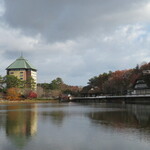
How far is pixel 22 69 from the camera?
439 ft

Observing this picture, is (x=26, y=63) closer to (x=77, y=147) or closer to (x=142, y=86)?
(x=142, y=86)

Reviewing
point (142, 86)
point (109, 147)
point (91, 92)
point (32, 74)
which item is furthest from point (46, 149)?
point (32, 74)

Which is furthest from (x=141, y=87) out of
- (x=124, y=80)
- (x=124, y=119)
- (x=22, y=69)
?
(x=22, y=69)

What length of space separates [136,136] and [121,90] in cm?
6559

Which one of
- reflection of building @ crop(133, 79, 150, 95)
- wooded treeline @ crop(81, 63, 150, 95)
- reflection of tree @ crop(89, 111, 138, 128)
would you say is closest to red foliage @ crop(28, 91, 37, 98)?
wooded treeline @ crop(81, 63, 150, 95)

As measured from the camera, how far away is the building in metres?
133

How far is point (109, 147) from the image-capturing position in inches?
469

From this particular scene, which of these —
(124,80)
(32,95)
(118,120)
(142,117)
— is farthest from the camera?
(32,95)

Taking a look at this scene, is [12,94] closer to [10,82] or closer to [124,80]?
[10,82]

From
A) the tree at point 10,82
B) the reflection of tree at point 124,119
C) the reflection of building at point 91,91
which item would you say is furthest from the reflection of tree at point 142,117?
the tree at point 10,82

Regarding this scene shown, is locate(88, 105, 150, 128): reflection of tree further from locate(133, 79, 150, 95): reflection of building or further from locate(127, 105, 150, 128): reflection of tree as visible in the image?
locate(133, 79, 150, 95): reflection of building

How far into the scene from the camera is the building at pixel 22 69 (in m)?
133

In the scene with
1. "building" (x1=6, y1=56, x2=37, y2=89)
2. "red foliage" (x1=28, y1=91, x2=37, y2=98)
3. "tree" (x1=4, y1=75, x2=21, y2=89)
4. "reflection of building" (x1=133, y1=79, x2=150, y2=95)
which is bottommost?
"red foliage" (x1=28, y1=91, x2=37, y2=98)

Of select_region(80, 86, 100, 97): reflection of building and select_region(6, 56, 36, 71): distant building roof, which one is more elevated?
select_region(6, 56, 36, 71): distant building roof
